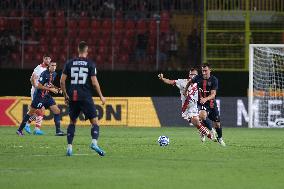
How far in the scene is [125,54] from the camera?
29641mm

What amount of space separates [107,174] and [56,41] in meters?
18.4

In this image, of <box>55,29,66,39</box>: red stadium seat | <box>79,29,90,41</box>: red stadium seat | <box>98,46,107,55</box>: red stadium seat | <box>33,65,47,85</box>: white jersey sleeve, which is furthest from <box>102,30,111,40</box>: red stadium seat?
<box>33,65,47,85</box>: white jersey sleeve

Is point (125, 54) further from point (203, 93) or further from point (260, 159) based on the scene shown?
point (260, 159)

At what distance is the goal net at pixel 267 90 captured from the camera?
28.1m

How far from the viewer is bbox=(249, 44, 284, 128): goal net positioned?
92.2ft

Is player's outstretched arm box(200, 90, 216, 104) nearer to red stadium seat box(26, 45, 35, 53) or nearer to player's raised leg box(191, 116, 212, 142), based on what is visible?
player's raised leg box(191, 116, 212, 142)

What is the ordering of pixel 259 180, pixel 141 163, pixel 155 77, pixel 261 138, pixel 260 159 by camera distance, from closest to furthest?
pixel 259 180, pixel 141 163, pixel 260 159, pixel 261 138, pixel 155 77

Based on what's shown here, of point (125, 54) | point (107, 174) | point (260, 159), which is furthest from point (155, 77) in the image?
point (107, 174)

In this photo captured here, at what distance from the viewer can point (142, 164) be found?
44.3ft

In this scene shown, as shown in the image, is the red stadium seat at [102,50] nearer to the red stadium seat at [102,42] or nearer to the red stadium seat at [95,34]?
the red stadium seat at [102,42]

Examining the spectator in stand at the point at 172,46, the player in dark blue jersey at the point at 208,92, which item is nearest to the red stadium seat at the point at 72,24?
the spectator in stand at the point at 172,46

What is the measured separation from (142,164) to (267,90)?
15348 mm

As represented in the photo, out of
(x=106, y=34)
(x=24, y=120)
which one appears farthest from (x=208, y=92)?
(x=106, y=34)

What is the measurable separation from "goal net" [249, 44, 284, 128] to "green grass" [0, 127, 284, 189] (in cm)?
735
